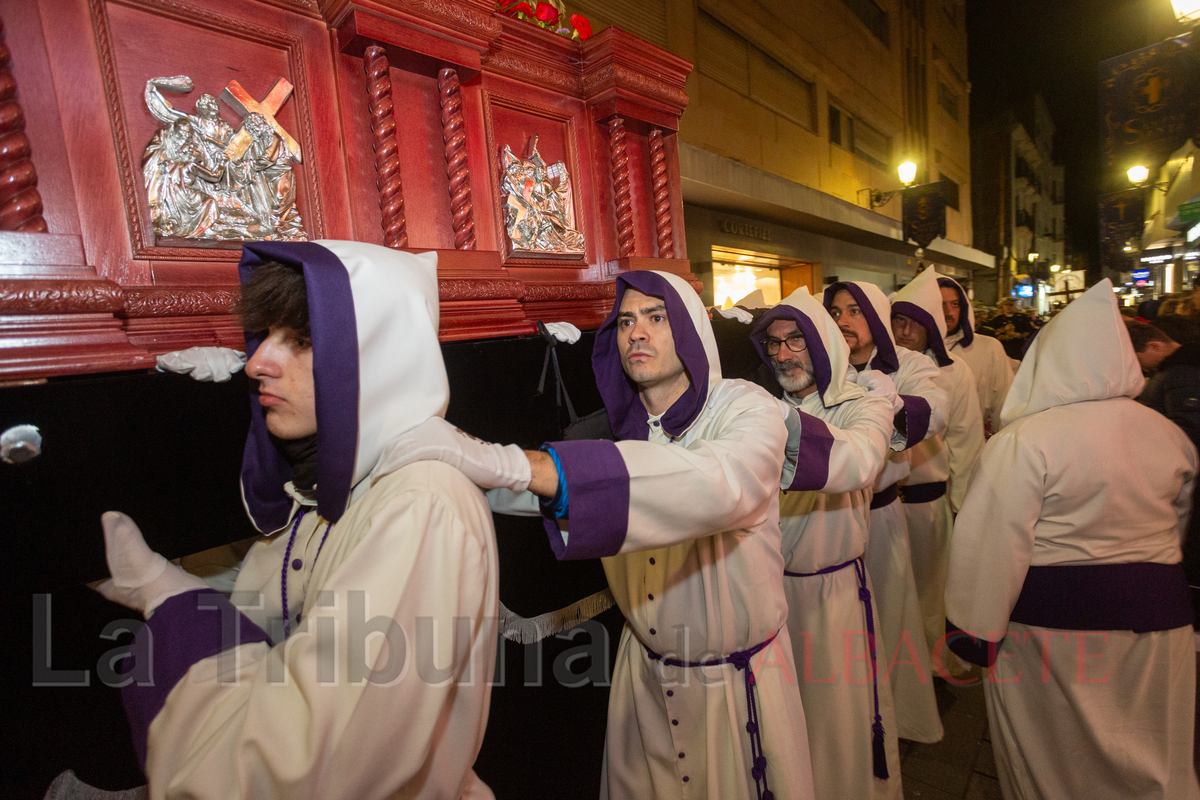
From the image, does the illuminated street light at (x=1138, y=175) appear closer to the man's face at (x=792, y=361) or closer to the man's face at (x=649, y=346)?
the man's face at (x=792, y=361)

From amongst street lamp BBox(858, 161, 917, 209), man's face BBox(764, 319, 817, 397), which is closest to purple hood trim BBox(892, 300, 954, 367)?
man's face BBox(764, 319, 817, 397)

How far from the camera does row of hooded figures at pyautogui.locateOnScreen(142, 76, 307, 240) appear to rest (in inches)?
73.6

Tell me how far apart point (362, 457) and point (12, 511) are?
937 mm

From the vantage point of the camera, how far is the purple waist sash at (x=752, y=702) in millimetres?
1841

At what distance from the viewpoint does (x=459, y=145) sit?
257 centimetres

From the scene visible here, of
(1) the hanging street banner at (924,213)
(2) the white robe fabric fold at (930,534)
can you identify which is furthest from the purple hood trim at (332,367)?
(1) the hanging street banner at (924,213)

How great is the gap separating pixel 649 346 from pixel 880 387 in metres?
1.74

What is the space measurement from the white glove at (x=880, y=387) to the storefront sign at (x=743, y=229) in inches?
230

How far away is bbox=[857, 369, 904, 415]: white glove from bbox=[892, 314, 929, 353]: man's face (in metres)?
1.66

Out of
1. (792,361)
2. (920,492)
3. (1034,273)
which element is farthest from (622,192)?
(1034,273)

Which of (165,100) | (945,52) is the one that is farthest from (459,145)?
(945,52)

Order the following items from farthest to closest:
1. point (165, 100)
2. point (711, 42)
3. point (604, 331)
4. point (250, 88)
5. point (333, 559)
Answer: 1. point (711, 42)
2. point (604, 331)
3. point (250, 88)
4. point (165, 100)
5. point (333, 559)

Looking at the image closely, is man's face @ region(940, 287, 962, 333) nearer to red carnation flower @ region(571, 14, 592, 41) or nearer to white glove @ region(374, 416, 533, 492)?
red carnation flower @ region(571, 14, 592, 41)

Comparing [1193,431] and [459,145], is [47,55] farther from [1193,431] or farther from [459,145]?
[1193,431]
